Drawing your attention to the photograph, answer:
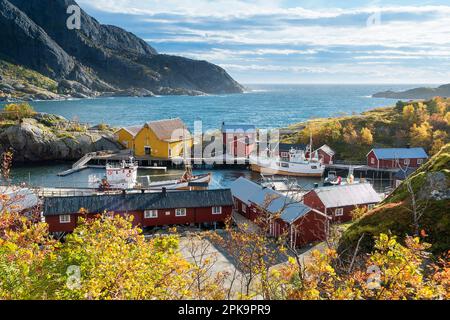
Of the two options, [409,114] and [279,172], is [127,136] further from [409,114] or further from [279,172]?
[409,114]

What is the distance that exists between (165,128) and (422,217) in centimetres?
4870

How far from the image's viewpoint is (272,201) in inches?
1224

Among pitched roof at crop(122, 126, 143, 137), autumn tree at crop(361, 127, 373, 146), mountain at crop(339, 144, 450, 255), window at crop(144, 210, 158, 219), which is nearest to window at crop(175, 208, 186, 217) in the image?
window at crop(144, 210, 158, 219)

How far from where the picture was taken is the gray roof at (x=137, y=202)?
1260 inches

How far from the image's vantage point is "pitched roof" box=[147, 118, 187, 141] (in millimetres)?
65875

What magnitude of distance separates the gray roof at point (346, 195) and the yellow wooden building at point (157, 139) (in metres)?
33.8

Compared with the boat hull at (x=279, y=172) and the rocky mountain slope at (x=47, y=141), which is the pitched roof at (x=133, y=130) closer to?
the rocky mountain slope at (x=47, y=141)

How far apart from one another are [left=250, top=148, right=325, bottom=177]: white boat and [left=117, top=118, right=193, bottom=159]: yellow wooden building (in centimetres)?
1250

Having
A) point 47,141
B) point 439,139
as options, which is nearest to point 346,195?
point 439,139

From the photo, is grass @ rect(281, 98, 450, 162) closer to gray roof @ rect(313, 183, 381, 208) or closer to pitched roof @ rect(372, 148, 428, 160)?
pitched roof @ rect(372, 148, 428, 160)

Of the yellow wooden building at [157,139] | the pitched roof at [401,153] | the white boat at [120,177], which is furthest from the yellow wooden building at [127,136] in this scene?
the pitched roof at [401,153]

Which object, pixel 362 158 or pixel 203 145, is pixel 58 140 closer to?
pixel 203 145

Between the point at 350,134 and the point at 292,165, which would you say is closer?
the point at 292,165
